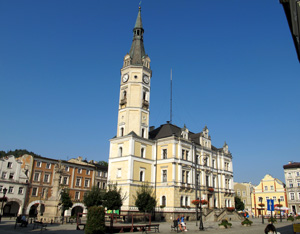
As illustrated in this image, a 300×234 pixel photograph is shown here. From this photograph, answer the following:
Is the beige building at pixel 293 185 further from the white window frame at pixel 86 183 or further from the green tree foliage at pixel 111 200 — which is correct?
the green tree foliage at pixel 111 200

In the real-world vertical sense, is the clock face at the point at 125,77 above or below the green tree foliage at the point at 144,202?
above

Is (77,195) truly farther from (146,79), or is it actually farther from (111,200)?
(146,79)

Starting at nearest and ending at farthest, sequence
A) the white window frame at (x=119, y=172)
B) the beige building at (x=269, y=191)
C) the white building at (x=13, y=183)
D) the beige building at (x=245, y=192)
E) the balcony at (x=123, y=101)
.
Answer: the white window frame at (x=119, y=172), the balcony at (x=123, y=101), the white building at (x=13, y=183), the beige building at (x=269, y=191), the beige building at (x=245, y=192)

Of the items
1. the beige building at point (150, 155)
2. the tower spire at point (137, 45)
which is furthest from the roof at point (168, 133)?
the tower spire at point (137, 45)

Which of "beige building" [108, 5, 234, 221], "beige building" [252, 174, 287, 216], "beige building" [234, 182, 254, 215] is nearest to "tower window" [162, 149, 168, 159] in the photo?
"beige building" [108, 5, 234, 221]

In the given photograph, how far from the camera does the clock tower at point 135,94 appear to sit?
4606cm

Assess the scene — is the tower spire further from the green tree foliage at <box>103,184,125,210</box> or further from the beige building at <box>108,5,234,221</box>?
the green tree foliage at <box>103,184,125,210</box>

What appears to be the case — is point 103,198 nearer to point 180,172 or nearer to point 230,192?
point 180,172

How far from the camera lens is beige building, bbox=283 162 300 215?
65.2m

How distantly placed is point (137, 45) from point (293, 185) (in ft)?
170

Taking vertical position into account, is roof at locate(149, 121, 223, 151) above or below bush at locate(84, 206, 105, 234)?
above

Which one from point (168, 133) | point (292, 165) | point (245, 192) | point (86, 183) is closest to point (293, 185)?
point (292, 165)

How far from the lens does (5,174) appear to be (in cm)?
4947

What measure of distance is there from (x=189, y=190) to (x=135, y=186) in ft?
32.6
